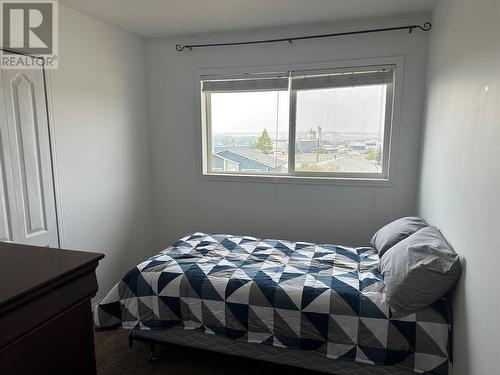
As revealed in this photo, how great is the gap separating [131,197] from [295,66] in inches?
81.3

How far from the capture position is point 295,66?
2.95 metres

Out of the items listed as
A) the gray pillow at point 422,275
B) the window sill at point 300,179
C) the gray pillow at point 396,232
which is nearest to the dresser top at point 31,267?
the gray pillow at point 422,275

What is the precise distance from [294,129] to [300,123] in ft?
0.26

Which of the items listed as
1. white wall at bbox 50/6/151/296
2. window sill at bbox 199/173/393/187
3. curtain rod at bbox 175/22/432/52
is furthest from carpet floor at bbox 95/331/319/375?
curtain rod at bbox 175/22/432/52

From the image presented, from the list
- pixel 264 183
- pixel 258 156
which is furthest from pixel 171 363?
pixel 258 156

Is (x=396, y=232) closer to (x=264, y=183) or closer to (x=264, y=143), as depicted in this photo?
(x=264, y=183)

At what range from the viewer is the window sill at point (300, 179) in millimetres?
2883

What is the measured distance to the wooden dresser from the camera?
0.68 m

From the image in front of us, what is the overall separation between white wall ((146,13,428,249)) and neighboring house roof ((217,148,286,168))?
23 centimetres

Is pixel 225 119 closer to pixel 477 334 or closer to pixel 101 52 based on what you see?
pixel 101 52

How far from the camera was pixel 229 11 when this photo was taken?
2.57m

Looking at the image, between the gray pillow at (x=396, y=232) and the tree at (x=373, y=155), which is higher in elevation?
the tree at (x=373, y=155)

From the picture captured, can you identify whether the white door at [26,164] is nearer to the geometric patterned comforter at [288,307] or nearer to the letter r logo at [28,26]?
the letter r logo at [28,26]

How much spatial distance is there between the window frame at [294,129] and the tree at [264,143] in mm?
212
